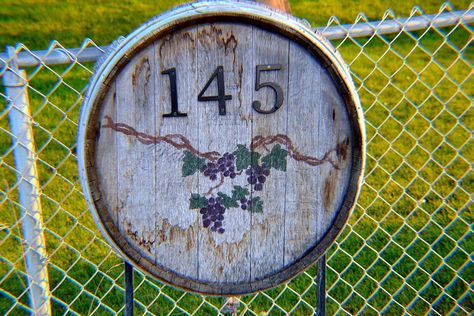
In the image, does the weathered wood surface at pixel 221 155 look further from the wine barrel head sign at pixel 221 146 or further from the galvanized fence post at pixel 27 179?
the galvanized fence post at pixel 27 179

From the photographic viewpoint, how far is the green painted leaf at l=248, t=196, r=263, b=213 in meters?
1.71

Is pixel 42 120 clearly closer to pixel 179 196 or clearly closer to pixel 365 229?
pixel 365 229

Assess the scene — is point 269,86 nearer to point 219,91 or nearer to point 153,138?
point 219,91

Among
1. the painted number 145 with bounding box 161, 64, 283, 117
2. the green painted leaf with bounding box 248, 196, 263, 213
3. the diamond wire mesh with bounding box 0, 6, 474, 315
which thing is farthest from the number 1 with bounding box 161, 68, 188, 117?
the diamond wire mesh with bounding box 0, 6, 474, 315

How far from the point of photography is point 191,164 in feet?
5.41

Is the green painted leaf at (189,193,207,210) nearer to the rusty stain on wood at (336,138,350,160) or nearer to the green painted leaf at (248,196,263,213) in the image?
the green painted leaf at (248,196,263,213)

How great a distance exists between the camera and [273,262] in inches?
69.5

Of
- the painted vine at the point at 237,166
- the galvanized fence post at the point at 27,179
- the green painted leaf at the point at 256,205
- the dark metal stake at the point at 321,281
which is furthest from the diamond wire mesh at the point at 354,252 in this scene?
the green painted leaf at the point at 256,205

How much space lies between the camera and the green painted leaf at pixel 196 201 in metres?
1.68

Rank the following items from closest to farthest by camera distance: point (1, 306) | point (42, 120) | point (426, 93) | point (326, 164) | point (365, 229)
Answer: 1. point (326, 164)
2. point (1, 306)
3. point (365, 229)
4. point (42, 120)
5. point (426, 93)

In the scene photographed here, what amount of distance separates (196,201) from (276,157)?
0.27m

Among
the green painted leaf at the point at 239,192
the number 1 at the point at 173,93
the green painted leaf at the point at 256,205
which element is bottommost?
the green painted leaf at the point at 256,205

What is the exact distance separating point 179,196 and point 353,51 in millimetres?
4370

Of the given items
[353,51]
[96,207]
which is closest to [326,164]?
[96,207]
